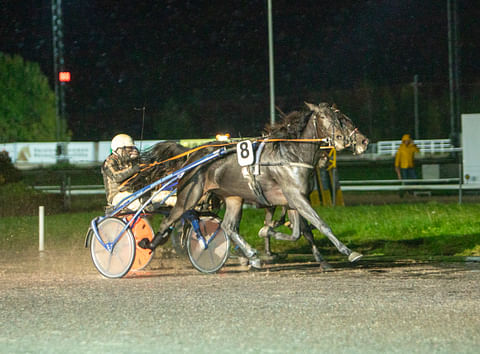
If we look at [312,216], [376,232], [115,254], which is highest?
[312,216]

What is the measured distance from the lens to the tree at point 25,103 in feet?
196

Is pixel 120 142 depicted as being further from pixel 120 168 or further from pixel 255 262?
pixel 255 262

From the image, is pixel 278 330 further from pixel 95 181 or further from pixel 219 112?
pixel 219 112

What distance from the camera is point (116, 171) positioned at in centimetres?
1080

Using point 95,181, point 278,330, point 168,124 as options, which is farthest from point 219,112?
point 278,330

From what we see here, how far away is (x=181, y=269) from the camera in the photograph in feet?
36.4

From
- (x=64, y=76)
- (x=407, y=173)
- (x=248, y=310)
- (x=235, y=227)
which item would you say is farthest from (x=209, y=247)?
(x=407, y=173)

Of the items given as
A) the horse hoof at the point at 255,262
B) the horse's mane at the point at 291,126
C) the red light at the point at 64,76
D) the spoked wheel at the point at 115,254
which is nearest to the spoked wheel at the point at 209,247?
the horse hoof at the point at 255,262

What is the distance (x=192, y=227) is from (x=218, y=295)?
241 cm

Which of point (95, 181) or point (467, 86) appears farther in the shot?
point (467, 86)

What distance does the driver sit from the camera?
424 inches

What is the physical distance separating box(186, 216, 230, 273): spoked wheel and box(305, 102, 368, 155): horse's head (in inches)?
70.5

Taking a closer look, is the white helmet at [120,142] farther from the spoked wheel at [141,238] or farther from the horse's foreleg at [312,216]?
the horse's foreleg at [312,216]

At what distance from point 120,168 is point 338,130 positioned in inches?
110
